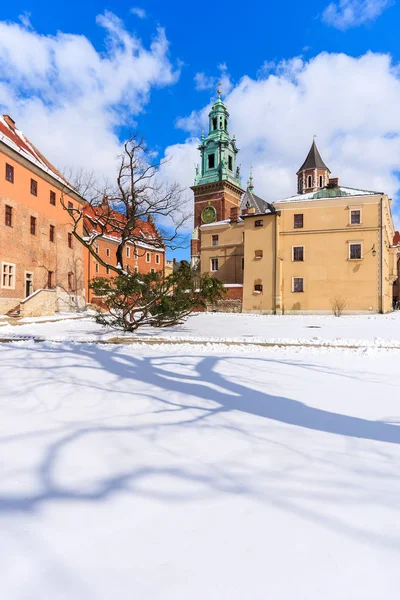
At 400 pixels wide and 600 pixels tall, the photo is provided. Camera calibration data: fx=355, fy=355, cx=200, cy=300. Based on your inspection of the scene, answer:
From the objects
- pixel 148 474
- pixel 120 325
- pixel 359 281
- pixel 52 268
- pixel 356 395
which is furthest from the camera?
pixel 359 281

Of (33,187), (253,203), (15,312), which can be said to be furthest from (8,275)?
(253,203)

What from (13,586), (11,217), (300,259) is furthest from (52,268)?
(13,586)

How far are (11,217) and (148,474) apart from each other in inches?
953

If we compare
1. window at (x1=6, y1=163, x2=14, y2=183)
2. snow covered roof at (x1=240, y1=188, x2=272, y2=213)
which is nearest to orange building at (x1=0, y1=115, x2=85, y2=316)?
window at (x1=6, y1=163, x2=14, y2=183)

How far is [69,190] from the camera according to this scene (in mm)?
28766

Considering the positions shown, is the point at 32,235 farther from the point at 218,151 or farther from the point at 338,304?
the point at 218,151

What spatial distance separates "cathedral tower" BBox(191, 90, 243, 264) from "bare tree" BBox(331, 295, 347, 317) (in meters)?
30.3

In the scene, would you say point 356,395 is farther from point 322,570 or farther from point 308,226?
point 308,226

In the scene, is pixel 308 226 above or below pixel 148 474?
above

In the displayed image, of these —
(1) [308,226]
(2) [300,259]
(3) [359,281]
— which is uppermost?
(1) [308,226]

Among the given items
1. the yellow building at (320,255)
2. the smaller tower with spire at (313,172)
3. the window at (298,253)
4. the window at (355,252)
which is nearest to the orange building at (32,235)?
the yellow building at (320,255)

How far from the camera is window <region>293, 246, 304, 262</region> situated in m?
33.4

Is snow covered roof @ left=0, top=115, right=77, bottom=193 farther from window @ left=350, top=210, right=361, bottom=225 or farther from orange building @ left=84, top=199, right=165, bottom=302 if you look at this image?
window @ left=350, top=210, right=361, bottom=225

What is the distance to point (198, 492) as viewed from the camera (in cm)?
252
